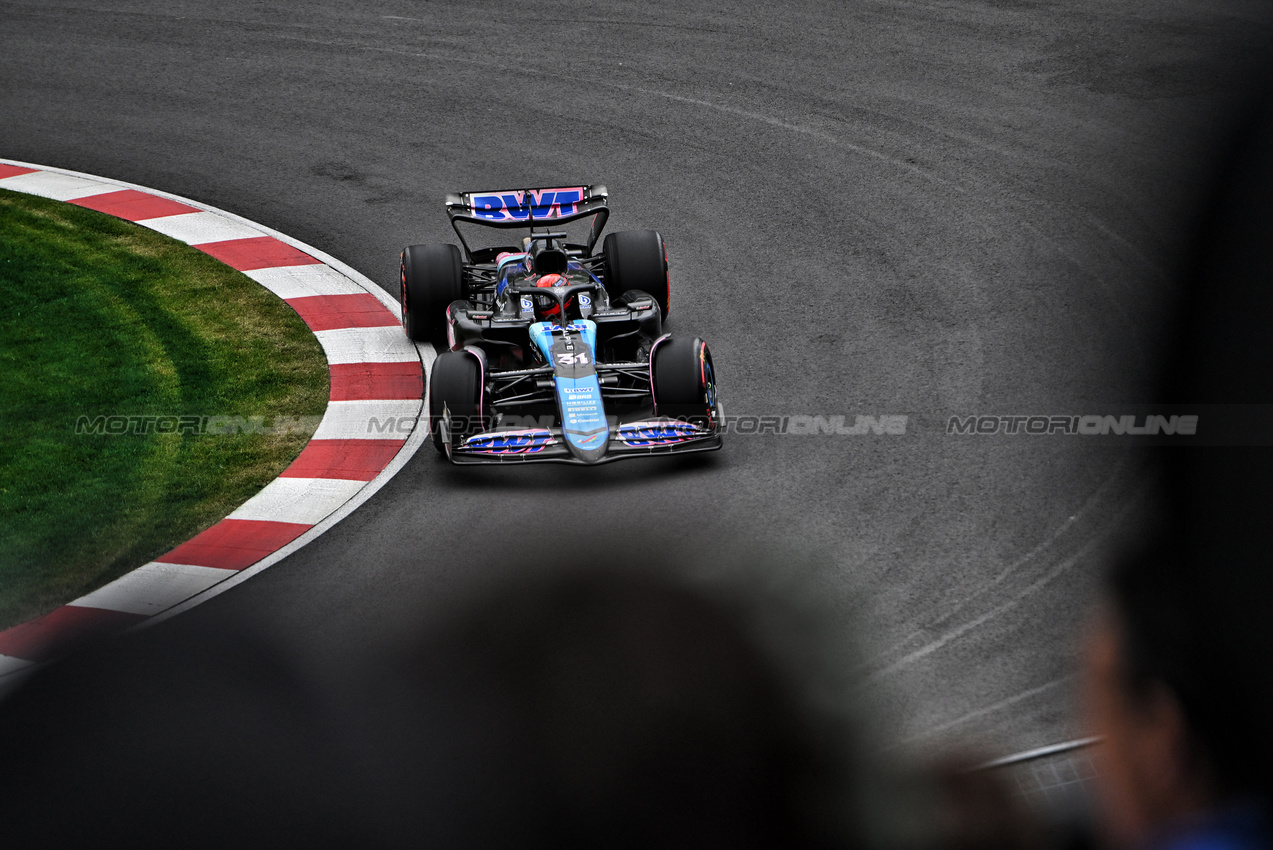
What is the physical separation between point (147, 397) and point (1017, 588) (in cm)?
559

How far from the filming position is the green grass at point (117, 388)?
21.1 ft

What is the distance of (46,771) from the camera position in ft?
4.36

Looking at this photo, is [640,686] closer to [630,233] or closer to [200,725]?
[200,725]

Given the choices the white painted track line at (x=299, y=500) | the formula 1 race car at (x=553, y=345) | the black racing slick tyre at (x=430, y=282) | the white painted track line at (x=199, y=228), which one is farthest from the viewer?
the white painted track line at (x=199, y=228)

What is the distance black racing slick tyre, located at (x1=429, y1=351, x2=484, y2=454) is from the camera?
7129 mm

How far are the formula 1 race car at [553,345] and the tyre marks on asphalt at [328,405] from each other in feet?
1.40

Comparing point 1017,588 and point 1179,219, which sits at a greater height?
point 1179,219

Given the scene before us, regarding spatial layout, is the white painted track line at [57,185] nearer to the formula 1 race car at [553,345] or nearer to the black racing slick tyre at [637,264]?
the formula 1 race car at [553,345]

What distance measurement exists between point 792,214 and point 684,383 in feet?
14.2

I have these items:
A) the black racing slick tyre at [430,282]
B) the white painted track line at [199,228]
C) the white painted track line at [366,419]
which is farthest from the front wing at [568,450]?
the white painted track line at [199,228]

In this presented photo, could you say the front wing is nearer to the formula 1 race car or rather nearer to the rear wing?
the formula 1 race car

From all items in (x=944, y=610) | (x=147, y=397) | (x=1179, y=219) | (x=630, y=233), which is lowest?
(x=944, y=610)

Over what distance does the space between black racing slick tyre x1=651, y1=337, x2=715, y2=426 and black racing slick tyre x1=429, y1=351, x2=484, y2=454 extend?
105cm

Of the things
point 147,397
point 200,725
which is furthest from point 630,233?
point 200,725
